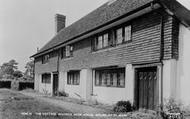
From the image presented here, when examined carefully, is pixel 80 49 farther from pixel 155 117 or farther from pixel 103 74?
pixel 155 117

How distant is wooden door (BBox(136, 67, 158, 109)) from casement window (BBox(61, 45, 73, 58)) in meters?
10.5

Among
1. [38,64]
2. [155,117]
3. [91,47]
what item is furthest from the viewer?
[38,64]

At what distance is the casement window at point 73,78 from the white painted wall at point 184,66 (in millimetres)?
10745

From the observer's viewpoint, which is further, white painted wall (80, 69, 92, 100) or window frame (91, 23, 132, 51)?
white painted wall (80, 69, 92, 100)

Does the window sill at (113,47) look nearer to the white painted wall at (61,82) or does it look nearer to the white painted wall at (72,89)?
the white painted wall at (72,89)

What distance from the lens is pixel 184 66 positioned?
1054 cm

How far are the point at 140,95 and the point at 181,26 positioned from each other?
3.91 meters

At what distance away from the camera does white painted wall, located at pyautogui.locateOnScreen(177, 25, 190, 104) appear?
1035 cm

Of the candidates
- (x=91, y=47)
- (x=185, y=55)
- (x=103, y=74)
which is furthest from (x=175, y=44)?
(x=91, y=47)

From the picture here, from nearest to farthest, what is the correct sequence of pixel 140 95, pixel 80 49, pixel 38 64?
pixel 140 95, pixel 80 49, pixel 38 64

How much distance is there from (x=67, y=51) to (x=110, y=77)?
8.31m

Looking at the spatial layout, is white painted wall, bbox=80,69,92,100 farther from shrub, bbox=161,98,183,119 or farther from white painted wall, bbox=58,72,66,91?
shrub, bbox=161,98,183,119

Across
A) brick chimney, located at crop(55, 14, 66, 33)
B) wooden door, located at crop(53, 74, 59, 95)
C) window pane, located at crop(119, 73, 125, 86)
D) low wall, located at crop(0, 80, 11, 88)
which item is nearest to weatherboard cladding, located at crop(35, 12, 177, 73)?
window pane, located at crop(119, 73, 125, 86)

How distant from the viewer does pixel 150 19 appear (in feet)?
39.5
